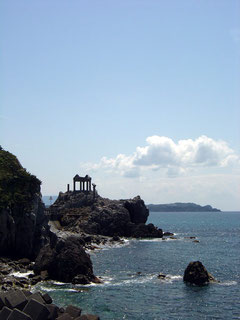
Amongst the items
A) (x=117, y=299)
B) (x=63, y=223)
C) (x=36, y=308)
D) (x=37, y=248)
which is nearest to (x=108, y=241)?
(x=63, y=223)

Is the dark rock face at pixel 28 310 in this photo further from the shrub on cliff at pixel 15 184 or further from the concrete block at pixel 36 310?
the shrub on cliff at pixel 15 184

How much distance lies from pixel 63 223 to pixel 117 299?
80.0 meters

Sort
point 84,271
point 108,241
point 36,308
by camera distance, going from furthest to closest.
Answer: point 108,241, point 84,271, point 36,308

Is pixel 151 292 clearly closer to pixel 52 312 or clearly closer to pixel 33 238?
pixel 52 312

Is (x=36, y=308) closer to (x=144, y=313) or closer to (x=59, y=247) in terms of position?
(x=144, y=313)

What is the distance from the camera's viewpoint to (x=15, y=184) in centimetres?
7319

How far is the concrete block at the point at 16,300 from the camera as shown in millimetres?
33562

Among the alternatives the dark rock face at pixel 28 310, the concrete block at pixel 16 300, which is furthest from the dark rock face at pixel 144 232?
the concrete block at pixel 16 300

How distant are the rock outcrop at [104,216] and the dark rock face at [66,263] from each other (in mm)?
54366

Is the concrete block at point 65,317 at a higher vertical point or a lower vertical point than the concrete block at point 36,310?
lower

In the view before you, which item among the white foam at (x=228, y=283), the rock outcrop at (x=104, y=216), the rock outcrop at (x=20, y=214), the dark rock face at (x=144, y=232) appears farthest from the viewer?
the dark rock face at (x=144, y=232)

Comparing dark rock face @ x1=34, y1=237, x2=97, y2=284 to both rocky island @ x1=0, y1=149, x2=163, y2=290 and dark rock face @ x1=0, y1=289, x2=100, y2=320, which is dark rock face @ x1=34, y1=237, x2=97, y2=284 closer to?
rocky island @ x1=0, y1=149, x2=163, y2=290

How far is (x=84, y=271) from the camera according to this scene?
54719 millimetres

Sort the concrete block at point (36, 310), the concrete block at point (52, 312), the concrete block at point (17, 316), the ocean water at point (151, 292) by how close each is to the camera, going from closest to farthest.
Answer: the concrete block at point (17, 316)
the concrete block at point (36, 310)
the concrete block at point (52, 312)
the ocean water at point (151, 292)
